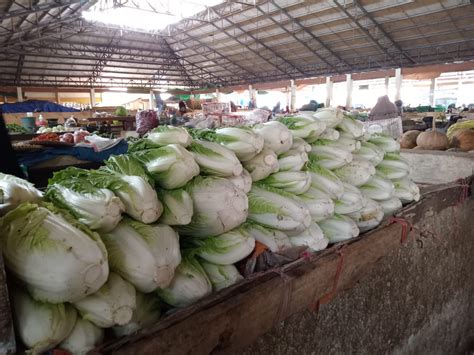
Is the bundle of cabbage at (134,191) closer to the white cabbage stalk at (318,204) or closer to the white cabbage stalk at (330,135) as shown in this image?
the white cabbage stalk at (318,204)

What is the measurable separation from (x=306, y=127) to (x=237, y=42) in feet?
74.5

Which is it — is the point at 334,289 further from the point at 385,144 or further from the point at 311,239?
the point at 385,144

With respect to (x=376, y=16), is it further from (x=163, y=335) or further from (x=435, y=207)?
(x=163, y=335)

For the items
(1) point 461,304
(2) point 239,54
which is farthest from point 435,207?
(2) point 239,54

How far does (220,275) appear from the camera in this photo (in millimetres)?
1415

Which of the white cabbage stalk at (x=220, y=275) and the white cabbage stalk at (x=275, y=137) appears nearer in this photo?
the white cabbage stalk at (x=220, y=275)

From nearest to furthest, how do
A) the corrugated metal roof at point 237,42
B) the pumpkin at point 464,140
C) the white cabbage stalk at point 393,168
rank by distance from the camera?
1. the white cabbage stalk at point 393,168
2. the pumpkin at point 464,140
3. the corrugated metal roof at point 237,42

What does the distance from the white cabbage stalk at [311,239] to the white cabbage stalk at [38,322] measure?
1.10m

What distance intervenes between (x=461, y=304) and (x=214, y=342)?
3.58m

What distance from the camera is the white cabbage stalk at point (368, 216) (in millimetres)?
2107

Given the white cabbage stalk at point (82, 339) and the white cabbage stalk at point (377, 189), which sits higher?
the white cabbage stalk at point (377, 189)

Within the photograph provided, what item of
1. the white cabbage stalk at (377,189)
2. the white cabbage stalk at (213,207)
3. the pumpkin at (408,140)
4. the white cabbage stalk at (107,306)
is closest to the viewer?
the white cabbage stalk at (107,306)

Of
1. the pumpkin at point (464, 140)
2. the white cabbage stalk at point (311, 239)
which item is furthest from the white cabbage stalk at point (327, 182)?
the pumpkin at point (464, 140)

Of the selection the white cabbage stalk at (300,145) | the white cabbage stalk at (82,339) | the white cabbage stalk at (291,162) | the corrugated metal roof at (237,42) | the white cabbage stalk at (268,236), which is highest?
the corrugated metal roof at (237,42)
